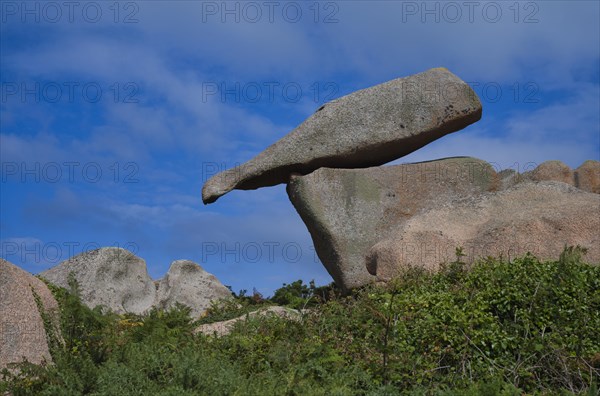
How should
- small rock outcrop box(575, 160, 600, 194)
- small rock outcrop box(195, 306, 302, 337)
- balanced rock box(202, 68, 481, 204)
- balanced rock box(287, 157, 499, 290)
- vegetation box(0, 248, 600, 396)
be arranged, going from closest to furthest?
vegetation box(0, 248, 600, 396), small rock outcrop box(195, 306, 302, 337), balanced rock box(287, 157, 499, 290), balanced rock box(202, 68, 481, 204), small rock outcrop box(575, 160, 600, 194)

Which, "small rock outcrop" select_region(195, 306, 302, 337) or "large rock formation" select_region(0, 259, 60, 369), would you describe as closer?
"large rock formation" select_region(0, 259, 60, 369)

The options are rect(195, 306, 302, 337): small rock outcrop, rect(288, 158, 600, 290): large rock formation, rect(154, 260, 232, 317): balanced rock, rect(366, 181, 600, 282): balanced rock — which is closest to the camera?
rect(195, 306, 302, 337): small rock outcrop

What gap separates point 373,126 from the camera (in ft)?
51.3

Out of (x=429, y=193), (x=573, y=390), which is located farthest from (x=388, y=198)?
(x=573, y=390)

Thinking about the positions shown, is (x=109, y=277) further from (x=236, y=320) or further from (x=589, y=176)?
(x=589, y=176)

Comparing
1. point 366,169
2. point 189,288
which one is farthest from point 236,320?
point 189,288

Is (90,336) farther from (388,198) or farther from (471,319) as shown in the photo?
(388,198)

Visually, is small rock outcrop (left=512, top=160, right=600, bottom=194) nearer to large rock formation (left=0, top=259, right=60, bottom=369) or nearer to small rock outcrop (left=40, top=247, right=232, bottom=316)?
small rock outcrop (left=40, top=247, right=232, bottom=316)

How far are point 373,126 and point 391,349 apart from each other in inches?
324

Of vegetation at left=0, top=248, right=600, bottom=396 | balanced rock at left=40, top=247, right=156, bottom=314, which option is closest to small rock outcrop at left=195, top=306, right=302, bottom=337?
vegetation at left=0, top=248, right=600, bottom=396

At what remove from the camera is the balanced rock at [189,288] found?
55.9 ft

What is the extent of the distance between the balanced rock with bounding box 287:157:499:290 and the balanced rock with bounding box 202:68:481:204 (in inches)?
20.8

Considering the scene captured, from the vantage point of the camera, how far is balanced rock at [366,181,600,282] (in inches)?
443

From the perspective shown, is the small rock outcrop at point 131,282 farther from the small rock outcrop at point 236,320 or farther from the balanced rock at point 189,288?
the small rock outcrop at point 236,320
